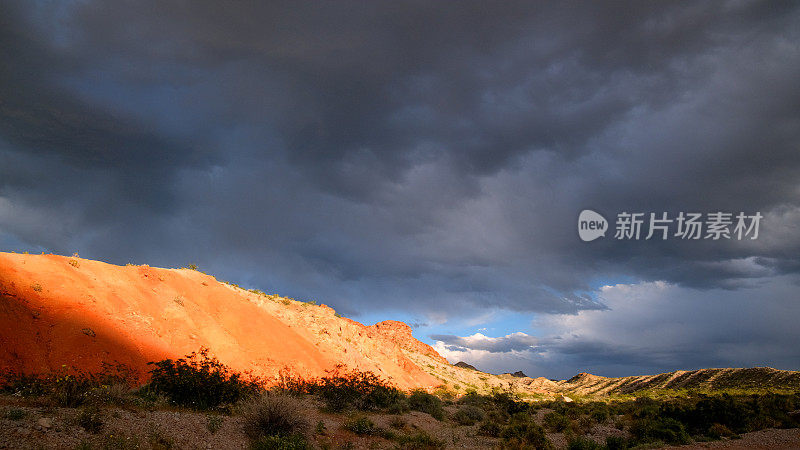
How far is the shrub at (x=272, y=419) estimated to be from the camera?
46.3 ft

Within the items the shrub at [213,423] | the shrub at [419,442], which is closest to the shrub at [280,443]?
the shrub at [213,423]

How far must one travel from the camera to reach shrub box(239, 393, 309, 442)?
1412cm

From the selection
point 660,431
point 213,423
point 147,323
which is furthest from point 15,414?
point 660,431

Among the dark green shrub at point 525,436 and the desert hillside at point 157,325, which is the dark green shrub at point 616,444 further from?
the desert hillside at point 157,325

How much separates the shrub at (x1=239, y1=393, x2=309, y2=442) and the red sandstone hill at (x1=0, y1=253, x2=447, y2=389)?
13.1 metres

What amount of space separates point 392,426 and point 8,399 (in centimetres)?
1492

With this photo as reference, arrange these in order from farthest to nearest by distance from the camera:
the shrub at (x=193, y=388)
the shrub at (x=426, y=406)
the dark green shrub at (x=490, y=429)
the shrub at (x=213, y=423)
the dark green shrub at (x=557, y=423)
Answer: the shrub at (x=426, y=406) < the dark green shrub at (x=557, y=423) < the dark green shrub at (x=490, y=429) < the shrub at (x=193, y=388) < the shrub at (x=213, y=423)

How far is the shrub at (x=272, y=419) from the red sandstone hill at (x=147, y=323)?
42.9 ft

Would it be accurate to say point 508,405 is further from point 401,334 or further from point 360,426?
point 401,334

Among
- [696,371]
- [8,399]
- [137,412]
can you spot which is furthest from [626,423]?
[696,371]

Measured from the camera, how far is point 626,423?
25.3 meters

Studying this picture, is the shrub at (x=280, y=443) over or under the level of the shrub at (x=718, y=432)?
under

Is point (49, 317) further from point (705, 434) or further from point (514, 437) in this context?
point (705, 434)

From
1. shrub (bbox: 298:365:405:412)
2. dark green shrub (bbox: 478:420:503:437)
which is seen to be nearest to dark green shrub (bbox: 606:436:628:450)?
dark green shrub (bbox: 478:420:503:437)
